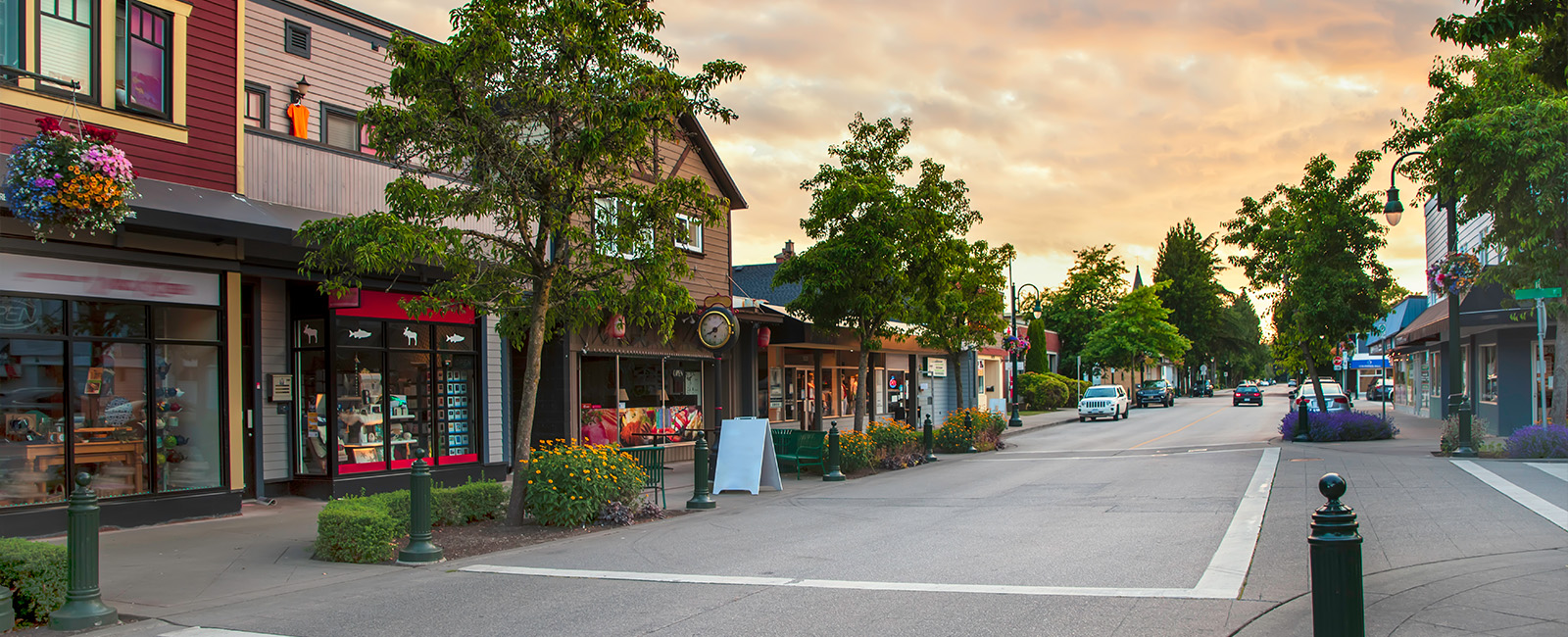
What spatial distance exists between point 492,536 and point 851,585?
4.74m

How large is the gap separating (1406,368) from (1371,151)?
3134 centimetres

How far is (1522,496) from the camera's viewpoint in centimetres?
1228

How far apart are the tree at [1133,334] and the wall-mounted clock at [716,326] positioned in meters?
44.1

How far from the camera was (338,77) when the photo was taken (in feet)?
51.7

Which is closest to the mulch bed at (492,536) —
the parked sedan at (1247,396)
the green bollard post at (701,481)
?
the green bollard post at (701,481)

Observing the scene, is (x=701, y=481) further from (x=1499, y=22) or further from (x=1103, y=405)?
(x=1103, y=405)

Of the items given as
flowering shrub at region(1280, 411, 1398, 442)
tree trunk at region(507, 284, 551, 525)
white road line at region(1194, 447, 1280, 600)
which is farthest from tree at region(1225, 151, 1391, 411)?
tree trunk at region(507, 284, 551, 525)

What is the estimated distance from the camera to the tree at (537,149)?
10.9 meters

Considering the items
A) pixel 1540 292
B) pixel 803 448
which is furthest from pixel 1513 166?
pixel 803 448

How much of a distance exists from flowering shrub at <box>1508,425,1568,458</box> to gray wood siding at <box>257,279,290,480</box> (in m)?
19.8

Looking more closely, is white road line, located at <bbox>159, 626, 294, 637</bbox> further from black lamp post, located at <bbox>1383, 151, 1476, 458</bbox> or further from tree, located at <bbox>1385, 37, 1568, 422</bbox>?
black lamp post, located at <bbox>1383, 151, 1476, 458</bbox>

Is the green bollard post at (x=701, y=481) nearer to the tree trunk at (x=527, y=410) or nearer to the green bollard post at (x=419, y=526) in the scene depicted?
the tree trunk at (x=527, y=410)

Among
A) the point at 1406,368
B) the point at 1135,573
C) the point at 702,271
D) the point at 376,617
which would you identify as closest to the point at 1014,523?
the point at 1135,573

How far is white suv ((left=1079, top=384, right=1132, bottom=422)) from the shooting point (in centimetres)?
4100
